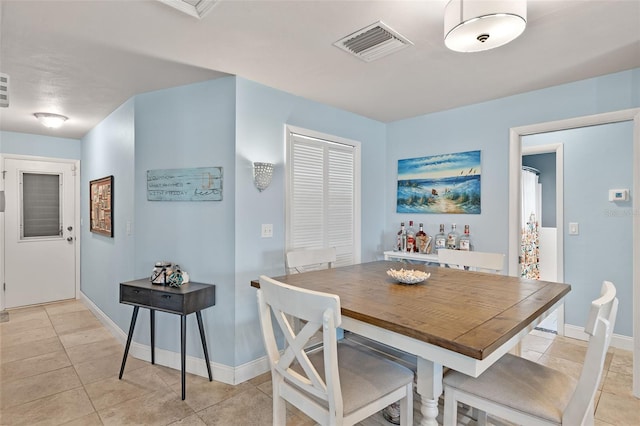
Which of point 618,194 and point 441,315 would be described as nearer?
point 441,315

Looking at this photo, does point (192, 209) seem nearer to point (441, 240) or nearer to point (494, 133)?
point (441, 240)

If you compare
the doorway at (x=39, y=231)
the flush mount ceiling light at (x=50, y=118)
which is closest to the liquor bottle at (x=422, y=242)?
the flush mount ceiling light at (x=50, y=118)

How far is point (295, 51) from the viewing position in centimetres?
210

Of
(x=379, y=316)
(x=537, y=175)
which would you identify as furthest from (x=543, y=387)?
(x=537, y=175)

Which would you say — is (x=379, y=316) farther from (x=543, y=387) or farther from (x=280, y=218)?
(x=280, y=218)

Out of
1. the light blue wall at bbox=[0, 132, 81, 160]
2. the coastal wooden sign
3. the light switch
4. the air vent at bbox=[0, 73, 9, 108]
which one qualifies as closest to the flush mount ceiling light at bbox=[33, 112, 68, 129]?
the light blue wall at bbox=[0, 132, 81, 160]

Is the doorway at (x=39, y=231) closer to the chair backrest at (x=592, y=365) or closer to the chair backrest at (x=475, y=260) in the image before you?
the chair backrest at (x=475, y=260)

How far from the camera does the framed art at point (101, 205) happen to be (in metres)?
3.50

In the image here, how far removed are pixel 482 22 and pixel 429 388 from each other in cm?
162

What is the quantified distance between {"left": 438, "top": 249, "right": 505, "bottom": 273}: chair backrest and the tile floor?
1.07 metres

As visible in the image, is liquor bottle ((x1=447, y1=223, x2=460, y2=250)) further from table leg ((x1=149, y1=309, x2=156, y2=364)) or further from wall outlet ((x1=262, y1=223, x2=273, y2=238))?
table leg ((x1=149, y1=309, x2=156, y2=364))

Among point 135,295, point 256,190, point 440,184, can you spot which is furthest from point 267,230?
point 440,184

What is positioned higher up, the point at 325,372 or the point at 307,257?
the point at 307,257

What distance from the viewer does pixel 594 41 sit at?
6.48 feet
